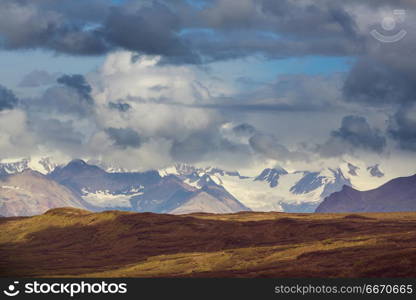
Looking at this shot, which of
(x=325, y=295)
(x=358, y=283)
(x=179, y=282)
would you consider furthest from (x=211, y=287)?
(x=358, y=283)

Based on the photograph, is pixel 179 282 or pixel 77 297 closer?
pixel 77 297

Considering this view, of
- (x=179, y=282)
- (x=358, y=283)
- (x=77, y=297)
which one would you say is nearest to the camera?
(x=77, y=297)

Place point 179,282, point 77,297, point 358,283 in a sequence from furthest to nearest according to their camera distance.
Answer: point 358,283, point 179,282, point 77,297

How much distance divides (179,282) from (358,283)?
38.9m

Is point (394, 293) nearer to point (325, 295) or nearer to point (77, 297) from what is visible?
point (325, 295)

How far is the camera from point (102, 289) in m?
151

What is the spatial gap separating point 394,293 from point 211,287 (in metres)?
32.4

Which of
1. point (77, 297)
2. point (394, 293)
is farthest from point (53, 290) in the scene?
point (394, 293)

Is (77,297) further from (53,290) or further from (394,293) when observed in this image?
(394,293)

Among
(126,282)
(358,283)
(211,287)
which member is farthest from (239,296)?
(358,283)

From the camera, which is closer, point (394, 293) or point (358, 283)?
point (394, 293)

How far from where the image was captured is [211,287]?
6329 inches

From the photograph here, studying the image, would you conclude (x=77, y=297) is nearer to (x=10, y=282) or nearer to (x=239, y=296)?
(x=10, y=282)

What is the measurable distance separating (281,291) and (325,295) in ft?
25.6
